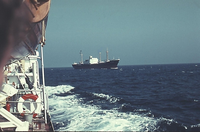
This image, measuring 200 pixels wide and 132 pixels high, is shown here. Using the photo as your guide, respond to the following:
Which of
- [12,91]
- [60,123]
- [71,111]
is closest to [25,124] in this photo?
[12,91]

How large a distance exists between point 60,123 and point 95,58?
375 ft

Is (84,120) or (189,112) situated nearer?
(84,120)

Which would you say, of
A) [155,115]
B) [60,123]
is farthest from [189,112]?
[60,123]

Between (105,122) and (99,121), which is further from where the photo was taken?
(99,121)

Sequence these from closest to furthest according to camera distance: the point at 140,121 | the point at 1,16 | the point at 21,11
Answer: the point at 1,16 → the point at 21,11 → the point at 140,121

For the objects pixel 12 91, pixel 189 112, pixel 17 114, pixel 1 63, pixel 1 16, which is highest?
pixel 1 16

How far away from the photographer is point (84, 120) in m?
11.8

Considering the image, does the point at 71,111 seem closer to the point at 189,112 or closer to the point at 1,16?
the point at 189,112

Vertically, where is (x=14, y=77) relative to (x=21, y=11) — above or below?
below

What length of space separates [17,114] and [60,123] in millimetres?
4507

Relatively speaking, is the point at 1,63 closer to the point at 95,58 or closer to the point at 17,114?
the point at 17,114

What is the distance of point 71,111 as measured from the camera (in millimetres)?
14336

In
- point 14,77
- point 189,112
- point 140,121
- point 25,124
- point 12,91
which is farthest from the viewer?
point 189,112

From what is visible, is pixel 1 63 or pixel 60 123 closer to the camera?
pixel 1 63
